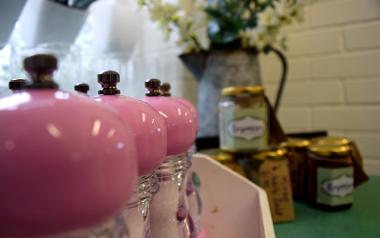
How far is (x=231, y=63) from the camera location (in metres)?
0.86

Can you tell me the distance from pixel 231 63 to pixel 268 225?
572 mm

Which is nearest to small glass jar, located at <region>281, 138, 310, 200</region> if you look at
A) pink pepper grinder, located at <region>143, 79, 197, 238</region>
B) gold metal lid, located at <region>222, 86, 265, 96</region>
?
gold metal lid, located at <region>222, 86, 265, 96</region>

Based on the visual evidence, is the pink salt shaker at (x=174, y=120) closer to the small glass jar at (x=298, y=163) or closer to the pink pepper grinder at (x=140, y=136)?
the pink pepper grinder at (x=140, y=136)

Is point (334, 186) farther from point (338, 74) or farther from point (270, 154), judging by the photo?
point (338, 74)

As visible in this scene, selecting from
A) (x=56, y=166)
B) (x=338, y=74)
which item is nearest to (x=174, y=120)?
(x=56, y=166)

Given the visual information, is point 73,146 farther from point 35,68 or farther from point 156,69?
point 156,69

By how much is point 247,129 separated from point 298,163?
15 cm

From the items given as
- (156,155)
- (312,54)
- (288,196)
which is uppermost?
(312,54)

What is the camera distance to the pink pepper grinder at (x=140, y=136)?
0.67 ft

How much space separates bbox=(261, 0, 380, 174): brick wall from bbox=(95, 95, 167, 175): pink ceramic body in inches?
39.7

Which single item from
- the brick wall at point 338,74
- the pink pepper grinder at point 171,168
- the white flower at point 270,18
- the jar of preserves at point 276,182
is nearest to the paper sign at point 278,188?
the jar of preserves at point 276,182

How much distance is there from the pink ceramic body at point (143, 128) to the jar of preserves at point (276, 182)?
41 centimetres

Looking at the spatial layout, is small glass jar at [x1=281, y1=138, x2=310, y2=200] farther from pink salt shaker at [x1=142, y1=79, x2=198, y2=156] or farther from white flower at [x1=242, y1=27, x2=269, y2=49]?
pink salt shaker at [x1=142, y1=79, x2=198, y2=156]

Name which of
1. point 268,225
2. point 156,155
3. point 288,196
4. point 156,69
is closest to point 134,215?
point 156,155
